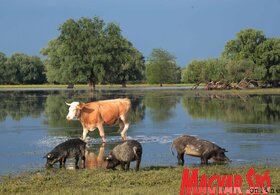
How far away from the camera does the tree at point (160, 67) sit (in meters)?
139

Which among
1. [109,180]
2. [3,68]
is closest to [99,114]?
[109,180]

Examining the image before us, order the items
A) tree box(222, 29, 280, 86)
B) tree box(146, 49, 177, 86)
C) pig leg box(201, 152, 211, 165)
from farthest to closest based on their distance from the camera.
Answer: tree box(146, 49, 177, 86) < tree box(222, 29, 280, 86) < pig leg box(201, 152, 211, 165)

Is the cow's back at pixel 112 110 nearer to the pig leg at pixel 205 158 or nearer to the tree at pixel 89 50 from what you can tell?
the pig leg at pixel 205 158

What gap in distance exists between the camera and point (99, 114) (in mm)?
19672

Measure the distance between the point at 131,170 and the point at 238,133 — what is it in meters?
9.91

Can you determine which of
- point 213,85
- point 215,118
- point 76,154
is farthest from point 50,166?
point 213,85

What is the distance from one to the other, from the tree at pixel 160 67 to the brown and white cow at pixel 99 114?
117 m

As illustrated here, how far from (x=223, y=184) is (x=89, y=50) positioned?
87150mm

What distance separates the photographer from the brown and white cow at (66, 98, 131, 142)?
19.2 m

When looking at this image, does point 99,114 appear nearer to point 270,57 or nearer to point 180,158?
point 180,158

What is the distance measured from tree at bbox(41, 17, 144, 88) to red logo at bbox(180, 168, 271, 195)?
83.7 m

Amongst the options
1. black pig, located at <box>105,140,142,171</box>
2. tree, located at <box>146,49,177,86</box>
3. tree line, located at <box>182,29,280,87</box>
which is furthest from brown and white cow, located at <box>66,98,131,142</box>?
tree, located at <box>146,49,177,86</box>

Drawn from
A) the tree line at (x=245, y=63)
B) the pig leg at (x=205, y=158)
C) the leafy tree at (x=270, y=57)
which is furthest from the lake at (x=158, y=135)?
the leafy tree at (x=270, y=57)

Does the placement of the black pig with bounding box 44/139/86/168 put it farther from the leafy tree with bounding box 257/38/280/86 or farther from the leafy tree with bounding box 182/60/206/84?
the leafy tree with bounding box 257/38/280/86
